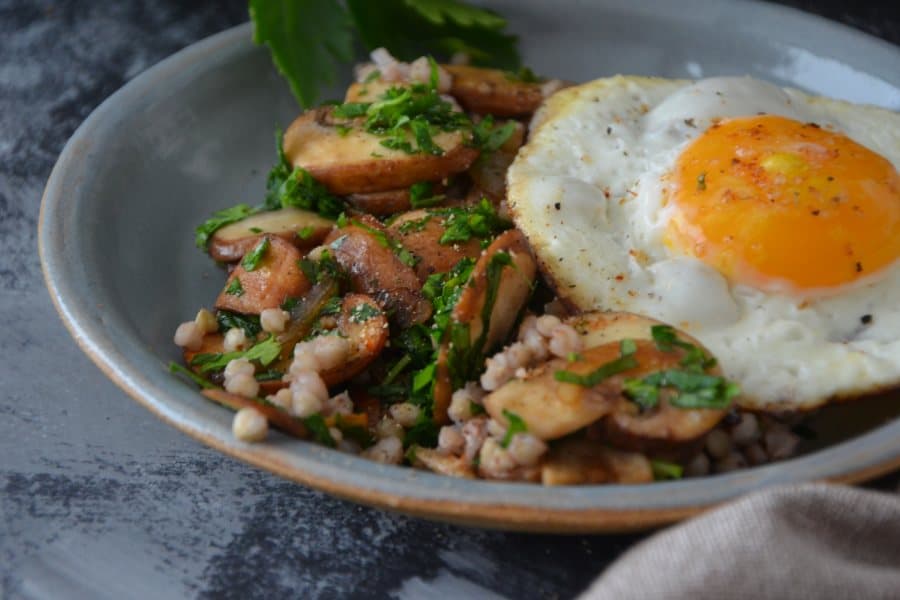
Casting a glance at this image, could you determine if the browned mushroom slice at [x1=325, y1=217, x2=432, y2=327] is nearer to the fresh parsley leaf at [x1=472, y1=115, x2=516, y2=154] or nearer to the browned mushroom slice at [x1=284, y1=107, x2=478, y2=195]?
the browned mushroom slice at [x1=284, y1=107, x2=478, y2=195]

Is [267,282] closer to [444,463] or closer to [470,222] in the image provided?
[470,222]

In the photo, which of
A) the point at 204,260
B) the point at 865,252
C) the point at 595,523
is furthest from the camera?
the point at 204,260

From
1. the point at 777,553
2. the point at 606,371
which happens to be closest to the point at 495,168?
the point at 606,371

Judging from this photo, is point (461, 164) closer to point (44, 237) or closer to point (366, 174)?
point (366, 174)

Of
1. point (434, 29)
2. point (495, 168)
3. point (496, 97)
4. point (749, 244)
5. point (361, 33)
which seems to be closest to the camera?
point (749, 244)

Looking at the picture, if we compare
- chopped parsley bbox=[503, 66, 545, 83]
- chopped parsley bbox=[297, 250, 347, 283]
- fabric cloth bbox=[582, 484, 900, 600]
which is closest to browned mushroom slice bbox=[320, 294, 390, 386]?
chopped parsley bbox=[297, 250, 347, 283]

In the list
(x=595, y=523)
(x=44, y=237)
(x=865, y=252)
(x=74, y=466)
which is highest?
(x=865, y=252)

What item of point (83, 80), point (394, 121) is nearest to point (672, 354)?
point (394, 121)
